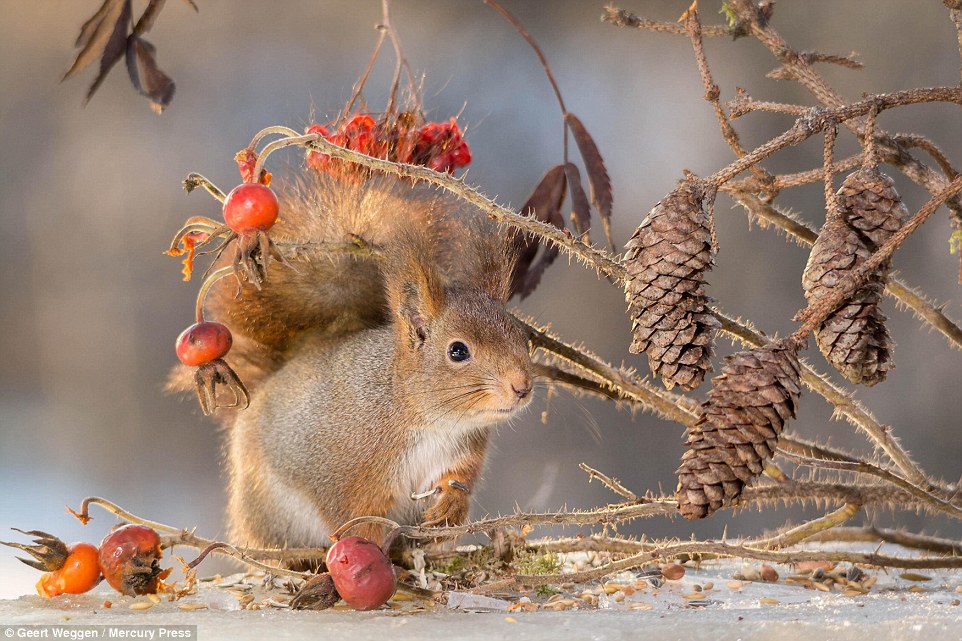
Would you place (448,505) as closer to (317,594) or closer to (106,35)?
(317,594)

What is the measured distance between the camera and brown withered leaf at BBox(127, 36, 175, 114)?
2.72 ft

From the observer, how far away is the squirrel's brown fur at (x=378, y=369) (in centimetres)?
99

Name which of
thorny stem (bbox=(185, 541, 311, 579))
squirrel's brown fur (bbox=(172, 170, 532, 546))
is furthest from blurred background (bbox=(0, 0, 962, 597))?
thorny stem (bbox=(185, 541, 311, 579))

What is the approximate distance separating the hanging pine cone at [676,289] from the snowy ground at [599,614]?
0.21 meters

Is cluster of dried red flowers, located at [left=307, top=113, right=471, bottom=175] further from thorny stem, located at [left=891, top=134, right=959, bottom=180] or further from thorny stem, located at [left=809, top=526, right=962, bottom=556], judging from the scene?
thorny stem, located at [left=809, top=526, right=962, bottom=556]

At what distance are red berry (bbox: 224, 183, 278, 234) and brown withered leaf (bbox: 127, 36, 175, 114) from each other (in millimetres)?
141

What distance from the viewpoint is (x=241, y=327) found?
111cm

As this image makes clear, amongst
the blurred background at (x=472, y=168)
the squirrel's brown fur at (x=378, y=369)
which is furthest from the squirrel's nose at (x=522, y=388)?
the blurred background at (x=472, y=168)

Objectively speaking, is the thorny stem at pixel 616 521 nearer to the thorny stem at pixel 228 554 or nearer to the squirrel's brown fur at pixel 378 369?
the thorny stem at pixel 228 554

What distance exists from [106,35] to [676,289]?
524mm

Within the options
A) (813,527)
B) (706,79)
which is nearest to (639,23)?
(706,79)

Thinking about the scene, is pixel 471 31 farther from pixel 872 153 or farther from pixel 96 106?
pixel 872 153

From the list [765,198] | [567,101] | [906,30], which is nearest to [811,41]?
[906,30]

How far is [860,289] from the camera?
61cm
